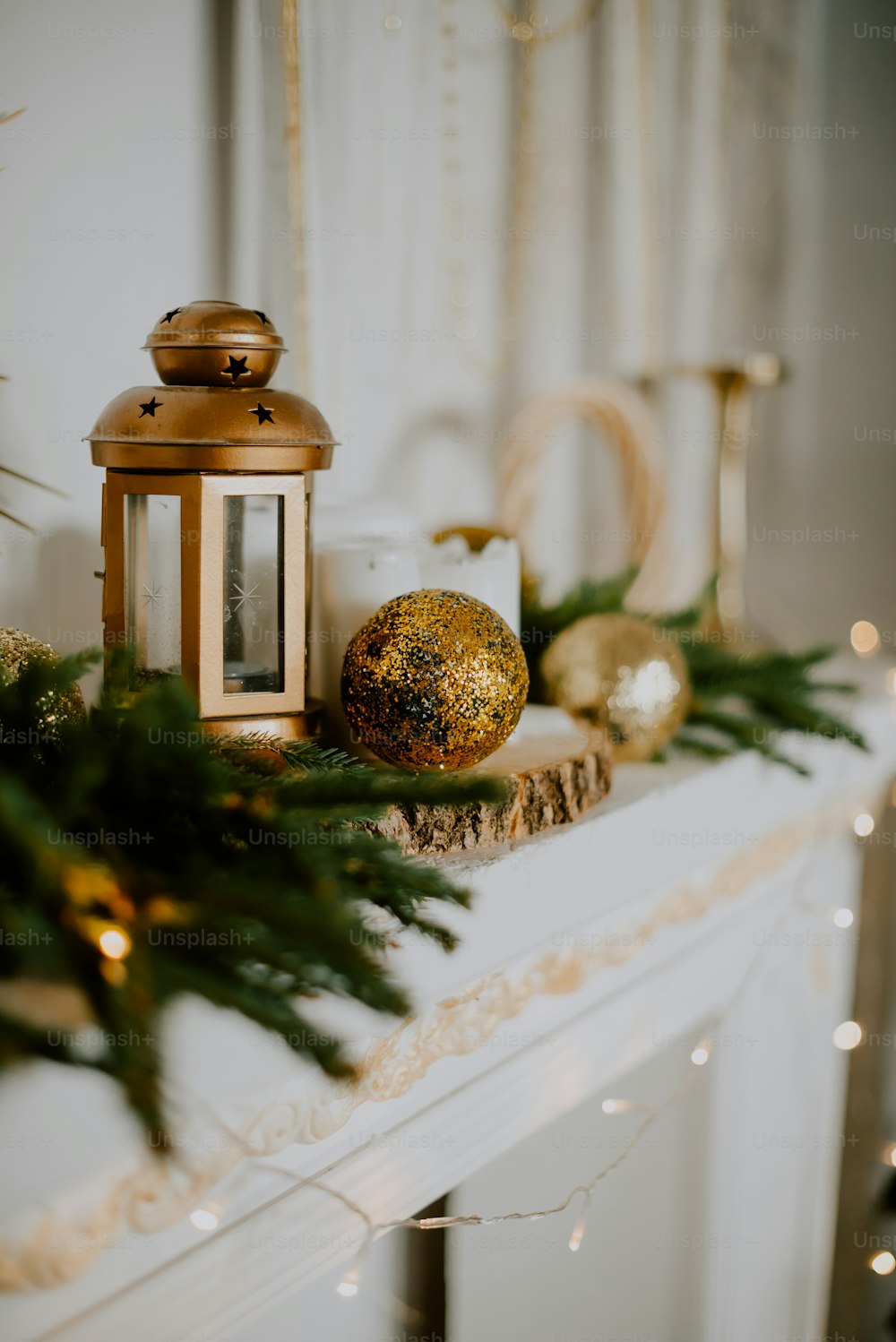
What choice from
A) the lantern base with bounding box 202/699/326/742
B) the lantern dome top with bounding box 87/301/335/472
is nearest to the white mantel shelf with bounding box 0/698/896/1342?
the lantern base with bounding box 202/699/326/742

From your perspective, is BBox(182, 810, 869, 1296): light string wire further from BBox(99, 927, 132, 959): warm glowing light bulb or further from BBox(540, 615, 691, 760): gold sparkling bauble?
BBox(540, 615, 691, 760): gold sparkling bauble

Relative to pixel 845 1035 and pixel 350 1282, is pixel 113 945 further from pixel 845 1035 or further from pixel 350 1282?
pixel 845 1035

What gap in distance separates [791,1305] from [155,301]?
1500 millimetres

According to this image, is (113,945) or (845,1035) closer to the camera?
(113,945)

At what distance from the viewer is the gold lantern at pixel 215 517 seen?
64 cm

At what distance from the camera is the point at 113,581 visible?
69 centimetres

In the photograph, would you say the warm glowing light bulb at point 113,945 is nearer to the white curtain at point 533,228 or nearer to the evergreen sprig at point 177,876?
the evergreen sprig at point 177,876

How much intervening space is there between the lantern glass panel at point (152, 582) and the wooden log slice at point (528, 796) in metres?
0.18

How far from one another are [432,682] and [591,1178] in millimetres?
705

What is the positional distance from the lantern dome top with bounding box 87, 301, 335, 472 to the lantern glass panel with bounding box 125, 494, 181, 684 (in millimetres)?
28

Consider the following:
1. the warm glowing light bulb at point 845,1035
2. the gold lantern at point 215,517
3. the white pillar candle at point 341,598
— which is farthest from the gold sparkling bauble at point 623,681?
the warm glowing light bulb at point 845,1035

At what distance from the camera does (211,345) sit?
65cm

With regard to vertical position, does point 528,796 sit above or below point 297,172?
below

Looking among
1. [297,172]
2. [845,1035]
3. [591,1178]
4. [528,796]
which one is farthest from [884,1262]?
[297,172]
